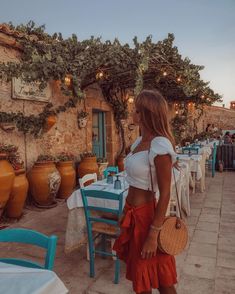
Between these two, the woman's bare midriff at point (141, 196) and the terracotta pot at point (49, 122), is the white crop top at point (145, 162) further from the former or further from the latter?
the terracotta pot at point (49, 122)

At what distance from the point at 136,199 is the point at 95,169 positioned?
15.6ft

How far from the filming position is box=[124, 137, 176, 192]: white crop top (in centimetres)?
145

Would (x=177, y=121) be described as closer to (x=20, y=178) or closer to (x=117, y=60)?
(x=117, y=60)

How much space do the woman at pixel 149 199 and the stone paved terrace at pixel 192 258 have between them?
97cm

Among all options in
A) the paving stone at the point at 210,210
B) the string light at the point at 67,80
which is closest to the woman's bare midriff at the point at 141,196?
the paving stone at the point at 210,210

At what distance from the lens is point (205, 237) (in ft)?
11.4

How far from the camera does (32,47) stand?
488 centimetres

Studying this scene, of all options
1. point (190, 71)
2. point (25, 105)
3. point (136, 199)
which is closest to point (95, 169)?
point (25, 105)

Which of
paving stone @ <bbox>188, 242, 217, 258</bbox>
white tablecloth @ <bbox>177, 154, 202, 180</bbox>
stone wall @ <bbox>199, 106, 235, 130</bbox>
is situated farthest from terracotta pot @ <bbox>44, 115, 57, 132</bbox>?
stone wall @ <bbox>199, 106, 235, 130</bbox>

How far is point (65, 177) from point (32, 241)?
4146 millimetres

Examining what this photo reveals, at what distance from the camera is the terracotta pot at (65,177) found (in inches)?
217

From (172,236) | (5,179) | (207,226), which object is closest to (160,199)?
(172,236)

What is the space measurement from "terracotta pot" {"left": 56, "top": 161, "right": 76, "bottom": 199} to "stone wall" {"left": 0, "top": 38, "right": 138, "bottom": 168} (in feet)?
1.37

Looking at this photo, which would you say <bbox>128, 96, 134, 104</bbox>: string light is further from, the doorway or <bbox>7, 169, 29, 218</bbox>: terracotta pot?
<bbox>7, 169, 29, 218</bbox>: terracotta pot
